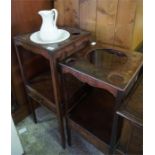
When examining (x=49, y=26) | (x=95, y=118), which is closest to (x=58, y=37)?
(x=49, y=26)

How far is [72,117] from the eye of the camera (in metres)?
1.12

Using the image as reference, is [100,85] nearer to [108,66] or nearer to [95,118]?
[108,66]

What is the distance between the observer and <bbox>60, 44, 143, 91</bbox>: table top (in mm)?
747

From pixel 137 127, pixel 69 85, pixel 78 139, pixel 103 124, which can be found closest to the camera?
pixel 137 127

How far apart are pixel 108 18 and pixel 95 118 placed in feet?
2.11

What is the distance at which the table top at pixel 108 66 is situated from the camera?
0.75m

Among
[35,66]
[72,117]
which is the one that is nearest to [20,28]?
[35,66]

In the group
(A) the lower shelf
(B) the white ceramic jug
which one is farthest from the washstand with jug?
(A) the lower shelf

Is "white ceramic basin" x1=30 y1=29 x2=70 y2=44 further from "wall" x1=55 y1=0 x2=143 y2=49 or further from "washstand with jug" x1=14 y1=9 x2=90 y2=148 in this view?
"wall" x1=55 y1=0 x2=143 y2=49

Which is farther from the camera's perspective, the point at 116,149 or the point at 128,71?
the point at 116,149

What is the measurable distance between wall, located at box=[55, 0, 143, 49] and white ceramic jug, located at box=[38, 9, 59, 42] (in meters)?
0.24

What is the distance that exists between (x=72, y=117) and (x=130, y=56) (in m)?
0.54

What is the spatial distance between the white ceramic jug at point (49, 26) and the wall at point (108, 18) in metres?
0.24
